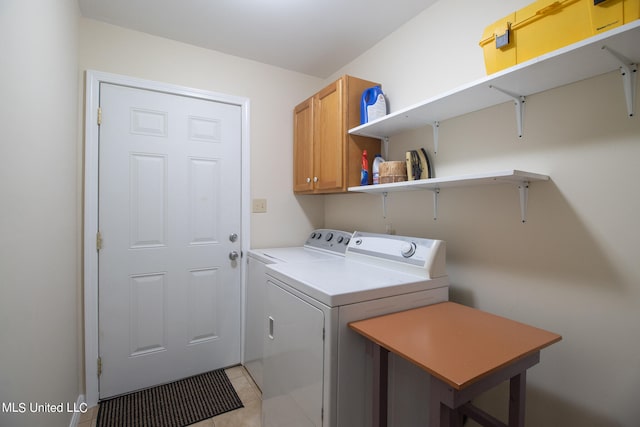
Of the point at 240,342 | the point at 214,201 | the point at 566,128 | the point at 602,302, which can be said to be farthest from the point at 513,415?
the point at 214,201

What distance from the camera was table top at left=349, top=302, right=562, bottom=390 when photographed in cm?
84

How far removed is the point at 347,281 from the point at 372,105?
120 centimetres

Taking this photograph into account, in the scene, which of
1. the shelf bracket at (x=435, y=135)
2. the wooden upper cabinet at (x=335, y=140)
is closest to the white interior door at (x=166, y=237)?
the wooden upper cabinet at (x=335, y=140)

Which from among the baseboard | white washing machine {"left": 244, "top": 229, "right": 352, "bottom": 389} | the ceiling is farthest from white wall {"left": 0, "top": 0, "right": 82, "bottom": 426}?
white washing machine {"left": 244, "top": 229, "right": 352, "bottom": 389}

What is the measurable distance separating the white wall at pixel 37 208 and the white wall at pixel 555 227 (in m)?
1.87

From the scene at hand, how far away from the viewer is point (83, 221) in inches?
74.0

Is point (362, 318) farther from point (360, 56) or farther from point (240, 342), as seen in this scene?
point (360, 56)

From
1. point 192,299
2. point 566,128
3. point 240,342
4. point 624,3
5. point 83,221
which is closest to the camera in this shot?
point 624,3

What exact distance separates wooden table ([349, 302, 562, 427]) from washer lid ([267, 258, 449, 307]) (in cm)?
11

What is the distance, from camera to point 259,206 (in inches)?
98.1

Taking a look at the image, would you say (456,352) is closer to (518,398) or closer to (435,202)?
(518,398)

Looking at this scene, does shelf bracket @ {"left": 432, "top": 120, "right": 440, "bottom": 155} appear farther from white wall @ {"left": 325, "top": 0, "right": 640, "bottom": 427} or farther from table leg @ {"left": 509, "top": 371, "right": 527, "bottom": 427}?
table leg @ {"left": 509, "top": 371, "right": 527, "bottom": 427}

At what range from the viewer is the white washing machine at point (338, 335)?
45.2 inches

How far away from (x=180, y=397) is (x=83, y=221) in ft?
4.48
